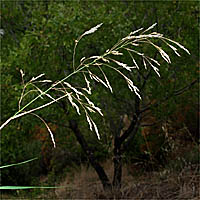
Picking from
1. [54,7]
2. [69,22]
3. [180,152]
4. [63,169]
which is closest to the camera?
[69,22]

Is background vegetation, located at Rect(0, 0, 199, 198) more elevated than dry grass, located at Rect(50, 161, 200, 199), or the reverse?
background vegetation, located at Rect(0, 0, 199, 198)

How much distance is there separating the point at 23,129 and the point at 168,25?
2141 millimetres

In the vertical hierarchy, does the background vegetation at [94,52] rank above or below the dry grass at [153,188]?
above

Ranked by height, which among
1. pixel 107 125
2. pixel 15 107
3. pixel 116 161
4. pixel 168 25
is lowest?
pixel 116 161

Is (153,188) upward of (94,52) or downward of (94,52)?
downward

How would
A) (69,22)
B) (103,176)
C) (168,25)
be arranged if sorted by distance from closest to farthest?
(69,22) < (168,25) < (103,176)

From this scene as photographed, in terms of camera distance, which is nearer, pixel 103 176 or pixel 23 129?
pixel 23 129

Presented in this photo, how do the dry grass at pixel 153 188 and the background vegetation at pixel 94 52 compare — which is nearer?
the background vegetation at pixel 94 52

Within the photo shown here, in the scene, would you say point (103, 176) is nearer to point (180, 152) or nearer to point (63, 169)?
point (180, 152)

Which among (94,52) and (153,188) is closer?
(94,52)

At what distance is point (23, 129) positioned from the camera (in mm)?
4352

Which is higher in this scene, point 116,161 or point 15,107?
point 15,107

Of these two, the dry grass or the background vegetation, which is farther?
the dry grass

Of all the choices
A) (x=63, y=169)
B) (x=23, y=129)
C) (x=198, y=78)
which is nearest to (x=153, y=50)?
(x=198, y=78)
